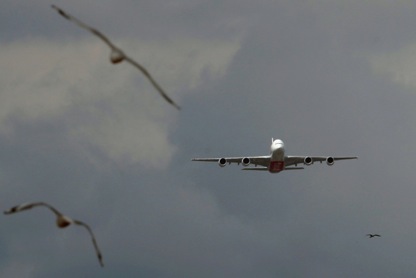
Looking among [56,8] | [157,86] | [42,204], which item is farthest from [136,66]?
[42,204]

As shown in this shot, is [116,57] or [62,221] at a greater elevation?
[116,57]

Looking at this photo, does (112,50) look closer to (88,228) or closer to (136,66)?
(136,66)

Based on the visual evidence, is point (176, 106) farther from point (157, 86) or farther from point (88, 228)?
point (88, 228)

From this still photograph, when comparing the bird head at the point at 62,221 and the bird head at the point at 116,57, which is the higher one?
the bird head at the point at 116,57

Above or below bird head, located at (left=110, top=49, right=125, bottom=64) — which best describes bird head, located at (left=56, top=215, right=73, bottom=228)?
below

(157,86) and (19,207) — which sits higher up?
(157,86)

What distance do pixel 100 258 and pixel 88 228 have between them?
93cm

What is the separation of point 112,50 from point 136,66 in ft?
2.03

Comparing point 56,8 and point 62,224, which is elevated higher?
point 56,8

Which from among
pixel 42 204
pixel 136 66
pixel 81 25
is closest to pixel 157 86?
pixel 136 66

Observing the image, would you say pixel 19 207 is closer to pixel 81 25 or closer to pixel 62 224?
pixel 62 224

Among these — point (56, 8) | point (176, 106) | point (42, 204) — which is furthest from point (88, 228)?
point (56, 8)

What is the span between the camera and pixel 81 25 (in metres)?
16.3

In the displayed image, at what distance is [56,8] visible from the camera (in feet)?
54.3
